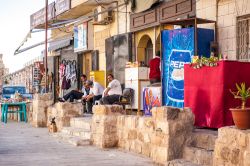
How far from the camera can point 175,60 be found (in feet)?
34.7

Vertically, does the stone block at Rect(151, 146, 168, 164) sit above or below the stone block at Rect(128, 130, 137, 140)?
below

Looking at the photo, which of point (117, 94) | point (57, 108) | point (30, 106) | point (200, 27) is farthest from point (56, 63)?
point (200, 27)

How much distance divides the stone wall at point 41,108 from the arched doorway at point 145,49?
4.15 metres

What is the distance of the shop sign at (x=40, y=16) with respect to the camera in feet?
76.9

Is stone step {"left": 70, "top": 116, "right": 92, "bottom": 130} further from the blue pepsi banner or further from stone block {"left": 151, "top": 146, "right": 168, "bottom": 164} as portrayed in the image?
stone block {"left": 151, "top": 146, "right": 168, "bottom": 164}

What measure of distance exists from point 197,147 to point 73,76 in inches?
562

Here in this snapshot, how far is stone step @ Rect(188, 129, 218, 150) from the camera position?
6.91 m

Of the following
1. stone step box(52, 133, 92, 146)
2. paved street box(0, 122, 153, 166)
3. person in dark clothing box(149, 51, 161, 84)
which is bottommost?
paved street box(0, 122, 153, 166)

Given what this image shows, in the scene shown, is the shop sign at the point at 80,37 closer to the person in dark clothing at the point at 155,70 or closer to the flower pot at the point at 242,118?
the person in dark clothing at the point at 155,70

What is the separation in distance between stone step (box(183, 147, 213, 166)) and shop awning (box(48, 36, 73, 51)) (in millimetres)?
15660

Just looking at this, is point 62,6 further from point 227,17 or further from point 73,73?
point 227,17

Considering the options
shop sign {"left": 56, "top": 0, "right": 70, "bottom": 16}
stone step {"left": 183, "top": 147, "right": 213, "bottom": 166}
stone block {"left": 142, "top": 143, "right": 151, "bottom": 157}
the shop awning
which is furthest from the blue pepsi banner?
the shop awning

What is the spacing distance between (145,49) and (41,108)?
4.64 meters

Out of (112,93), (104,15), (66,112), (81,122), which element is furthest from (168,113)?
(104,15)
